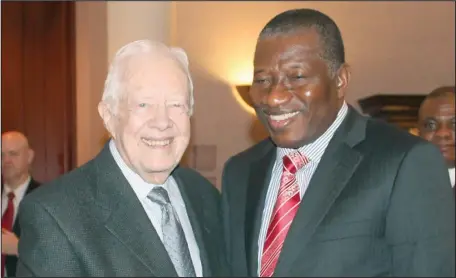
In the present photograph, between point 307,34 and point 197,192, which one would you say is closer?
point 307,34

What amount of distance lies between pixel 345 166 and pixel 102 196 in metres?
0.63

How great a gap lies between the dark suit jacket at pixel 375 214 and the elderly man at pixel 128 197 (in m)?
0.32

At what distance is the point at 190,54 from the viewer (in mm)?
5879

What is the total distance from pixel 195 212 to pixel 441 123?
1.42m

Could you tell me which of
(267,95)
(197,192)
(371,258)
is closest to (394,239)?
(371,258)

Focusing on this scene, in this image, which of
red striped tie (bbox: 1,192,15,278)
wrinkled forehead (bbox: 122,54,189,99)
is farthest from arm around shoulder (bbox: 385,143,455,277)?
red striped tie (bbox: 1,192,15,278)

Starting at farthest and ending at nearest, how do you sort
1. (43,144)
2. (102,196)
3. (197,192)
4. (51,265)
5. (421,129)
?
(43,144) → (421,129) → (197,192) → (102,196) → (51,265)

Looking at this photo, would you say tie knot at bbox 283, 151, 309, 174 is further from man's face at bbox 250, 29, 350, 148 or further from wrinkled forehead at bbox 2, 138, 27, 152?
wrinkled forehead at bbox 2, 138, 27, 152

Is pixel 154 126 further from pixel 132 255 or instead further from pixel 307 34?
pixel 307 34

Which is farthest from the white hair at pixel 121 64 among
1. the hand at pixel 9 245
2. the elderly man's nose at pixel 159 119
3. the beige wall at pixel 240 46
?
the beige wall at pixel 240 46

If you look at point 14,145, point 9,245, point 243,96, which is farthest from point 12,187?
point 243,96

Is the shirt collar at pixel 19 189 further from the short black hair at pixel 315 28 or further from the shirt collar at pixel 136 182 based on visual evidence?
the short black hair at pixel 315 28

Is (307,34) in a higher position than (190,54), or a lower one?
higher

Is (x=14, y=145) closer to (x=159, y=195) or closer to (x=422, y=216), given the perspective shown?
(x=159, y=195)
